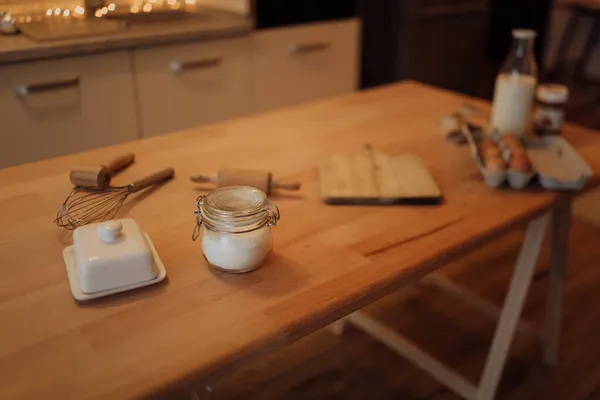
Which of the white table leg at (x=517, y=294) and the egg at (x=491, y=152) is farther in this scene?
the white table leg at (x=517, y=294)

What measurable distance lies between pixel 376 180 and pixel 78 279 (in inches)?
24.0

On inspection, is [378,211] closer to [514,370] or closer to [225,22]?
[514,370]

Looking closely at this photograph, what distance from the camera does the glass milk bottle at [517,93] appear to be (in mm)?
1524

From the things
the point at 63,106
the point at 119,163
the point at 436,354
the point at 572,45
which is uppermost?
the point at 119,163

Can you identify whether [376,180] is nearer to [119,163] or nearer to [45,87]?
[119,163]

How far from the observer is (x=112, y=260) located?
89 centimetres

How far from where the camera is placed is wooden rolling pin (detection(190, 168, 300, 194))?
1204mm

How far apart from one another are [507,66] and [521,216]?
2.06 feet

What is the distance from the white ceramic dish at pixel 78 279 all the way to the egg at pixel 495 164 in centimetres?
70

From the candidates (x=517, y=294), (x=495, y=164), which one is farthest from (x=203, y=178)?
(x=517, y=294)

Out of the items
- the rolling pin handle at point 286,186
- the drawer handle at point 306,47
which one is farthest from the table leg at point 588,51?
the rolling pin handle at point 286,186

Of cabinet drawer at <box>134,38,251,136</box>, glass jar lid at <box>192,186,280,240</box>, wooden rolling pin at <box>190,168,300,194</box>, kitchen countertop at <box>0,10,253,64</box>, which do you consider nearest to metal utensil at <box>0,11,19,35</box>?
kitchen countertop at <box>0,10,253,64</box>

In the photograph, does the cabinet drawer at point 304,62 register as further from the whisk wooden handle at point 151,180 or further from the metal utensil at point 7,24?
the whisk wooden handle at point 151,180

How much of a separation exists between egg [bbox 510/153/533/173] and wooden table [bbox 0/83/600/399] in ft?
0.19
